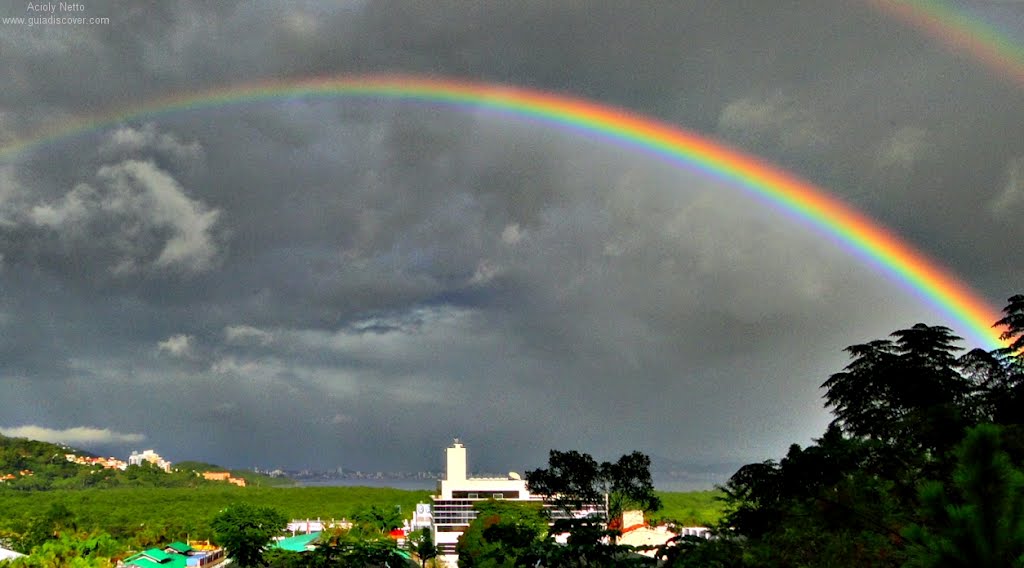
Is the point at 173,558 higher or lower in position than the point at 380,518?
lower

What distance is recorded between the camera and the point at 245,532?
202ft

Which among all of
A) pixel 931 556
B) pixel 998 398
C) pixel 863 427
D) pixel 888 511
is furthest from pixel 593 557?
pixel 863 427

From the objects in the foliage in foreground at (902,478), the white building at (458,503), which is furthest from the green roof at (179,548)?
the foliage in foreground at (902,478)

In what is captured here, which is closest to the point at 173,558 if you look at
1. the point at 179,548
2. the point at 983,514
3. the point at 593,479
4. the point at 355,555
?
the point at 179,548

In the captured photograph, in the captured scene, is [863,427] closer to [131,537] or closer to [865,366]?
[865,366]

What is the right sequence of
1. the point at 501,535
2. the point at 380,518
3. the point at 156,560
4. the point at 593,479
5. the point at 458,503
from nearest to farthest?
the point at 501,535
the point at 593,479
the point at 156,560
the point at 380,518
the point at 458,503

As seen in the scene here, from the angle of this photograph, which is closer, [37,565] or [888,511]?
[888,511]

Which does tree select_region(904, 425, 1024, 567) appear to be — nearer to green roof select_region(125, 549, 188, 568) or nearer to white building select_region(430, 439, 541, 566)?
green roof select_region(125, 549, 188, 568)

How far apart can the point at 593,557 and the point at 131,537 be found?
74890mm

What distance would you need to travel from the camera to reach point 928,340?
31.0m

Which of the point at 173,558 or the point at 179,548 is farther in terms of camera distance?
the point at 179,548

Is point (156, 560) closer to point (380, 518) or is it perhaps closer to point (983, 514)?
point (380, 518)

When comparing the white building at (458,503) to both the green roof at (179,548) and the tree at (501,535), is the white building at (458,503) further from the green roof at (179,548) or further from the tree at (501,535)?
the green roof at (179,548)

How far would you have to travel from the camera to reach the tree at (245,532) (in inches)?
2381
